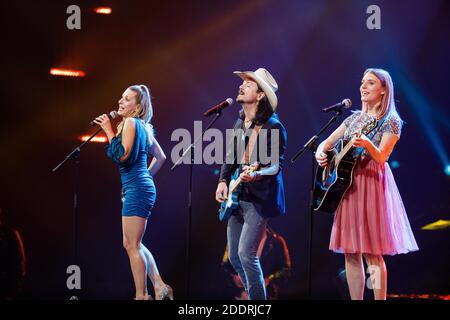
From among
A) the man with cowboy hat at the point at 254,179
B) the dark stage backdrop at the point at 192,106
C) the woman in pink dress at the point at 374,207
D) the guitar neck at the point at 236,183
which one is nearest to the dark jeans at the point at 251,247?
the man with cowboy hat at the point at 254,179

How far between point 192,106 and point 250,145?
1.84 metres

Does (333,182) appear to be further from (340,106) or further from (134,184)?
(134,184)

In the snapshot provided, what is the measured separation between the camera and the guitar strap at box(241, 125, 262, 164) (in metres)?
4.73

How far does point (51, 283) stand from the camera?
250 inches

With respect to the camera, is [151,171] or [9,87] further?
[9,87]

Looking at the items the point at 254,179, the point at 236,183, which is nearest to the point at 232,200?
the point at 236,183

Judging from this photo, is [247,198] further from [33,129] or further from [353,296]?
[33,129]

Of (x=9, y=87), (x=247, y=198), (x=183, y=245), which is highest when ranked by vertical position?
(x=9, y=87)

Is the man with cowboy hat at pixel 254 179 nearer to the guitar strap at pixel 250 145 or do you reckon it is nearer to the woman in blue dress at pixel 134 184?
the guitar strap at pixel 250 145

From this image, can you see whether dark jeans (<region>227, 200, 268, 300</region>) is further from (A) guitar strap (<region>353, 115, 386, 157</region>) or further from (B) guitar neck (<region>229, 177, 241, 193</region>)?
(A) guitar strap (<region>353, 115, 386, 157</region>)
